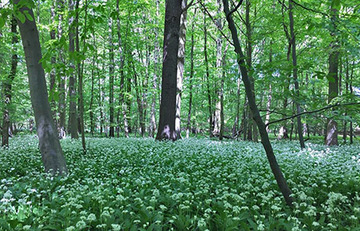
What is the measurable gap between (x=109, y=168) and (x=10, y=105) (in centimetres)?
784

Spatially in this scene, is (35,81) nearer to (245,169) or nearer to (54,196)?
(54,196)

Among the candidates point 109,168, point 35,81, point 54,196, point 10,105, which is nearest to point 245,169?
point 109,168

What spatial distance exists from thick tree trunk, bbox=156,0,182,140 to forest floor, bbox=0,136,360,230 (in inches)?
133

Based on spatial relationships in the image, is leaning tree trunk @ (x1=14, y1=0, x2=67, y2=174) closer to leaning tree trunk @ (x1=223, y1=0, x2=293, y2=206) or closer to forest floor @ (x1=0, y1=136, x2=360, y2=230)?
forest floor @ (x1=0, y1=136, x2=360, y2=230)

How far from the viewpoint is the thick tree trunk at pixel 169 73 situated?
10984mm

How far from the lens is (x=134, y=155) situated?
24.6 feet

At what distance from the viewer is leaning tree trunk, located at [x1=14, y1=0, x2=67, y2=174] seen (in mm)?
5520

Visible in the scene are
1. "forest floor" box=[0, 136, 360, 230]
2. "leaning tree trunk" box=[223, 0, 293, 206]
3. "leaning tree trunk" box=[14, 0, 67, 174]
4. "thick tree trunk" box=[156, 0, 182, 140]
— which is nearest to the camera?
"forest floor" box=[0, 136, 360, 230]

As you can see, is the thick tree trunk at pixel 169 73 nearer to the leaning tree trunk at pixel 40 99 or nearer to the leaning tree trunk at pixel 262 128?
the leaning tree trunk at pixel 40 99

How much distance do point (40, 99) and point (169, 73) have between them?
6.23 m

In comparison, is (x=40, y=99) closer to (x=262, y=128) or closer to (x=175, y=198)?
(x=175, y=198)

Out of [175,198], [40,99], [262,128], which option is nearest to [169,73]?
[40,99]

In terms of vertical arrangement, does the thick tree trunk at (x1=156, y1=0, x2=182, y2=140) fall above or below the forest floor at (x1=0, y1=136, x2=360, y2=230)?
above

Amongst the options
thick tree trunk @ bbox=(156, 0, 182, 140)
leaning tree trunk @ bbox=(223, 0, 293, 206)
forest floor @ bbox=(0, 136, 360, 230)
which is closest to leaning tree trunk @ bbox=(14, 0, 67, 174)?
forest floor @ bbox=(0, 136, 360, 230)
